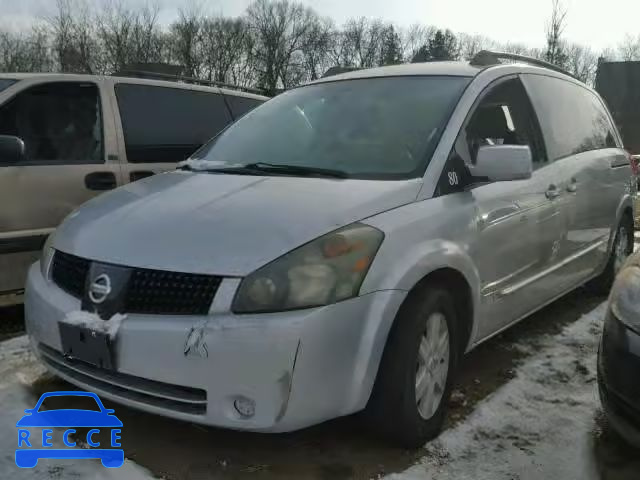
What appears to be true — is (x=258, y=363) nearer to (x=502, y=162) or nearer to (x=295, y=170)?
(x=295, y=170)

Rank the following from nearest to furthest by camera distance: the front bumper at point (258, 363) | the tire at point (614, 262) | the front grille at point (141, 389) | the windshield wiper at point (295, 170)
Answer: the front bumper at point (258, 363)
the front grille at point (141, 389)
the windshield wiper at point (295, 170)
the tire at point (614, 262)

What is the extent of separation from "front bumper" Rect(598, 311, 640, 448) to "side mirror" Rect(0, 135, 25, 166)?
3430 millimetres

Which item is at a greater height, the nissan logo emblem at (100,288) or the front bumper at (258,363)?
the nissan logo emblem at (100,288)

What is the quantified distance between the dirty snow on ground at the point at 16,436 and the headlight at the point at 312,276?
0.82 meters

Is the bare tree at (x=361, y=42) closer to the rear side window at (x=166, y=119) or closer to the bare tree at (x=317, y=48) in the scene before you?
the bare tree at (x=317, y=48)

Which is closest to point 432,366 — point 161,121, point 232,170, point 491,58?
point 232,170

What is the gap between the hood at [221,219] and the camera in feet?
7.57

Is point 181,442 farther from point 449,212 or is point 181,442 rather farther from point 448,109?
point 448,109

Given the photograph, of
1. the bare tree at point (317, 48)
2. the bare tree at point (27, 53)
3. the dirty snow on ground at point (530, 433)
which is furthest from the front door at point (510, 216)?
the bare tree at point (317, 48)

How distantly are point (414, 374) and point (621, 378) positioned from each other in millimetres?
773

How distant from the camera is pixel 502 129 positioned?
354 centimetres

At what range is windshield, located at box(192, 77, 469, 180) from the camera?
2.95 meters

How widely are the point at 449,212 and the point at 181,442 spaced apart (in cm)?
153

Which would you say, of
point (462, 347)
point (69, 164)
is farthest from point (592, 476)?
point (69, 164)
